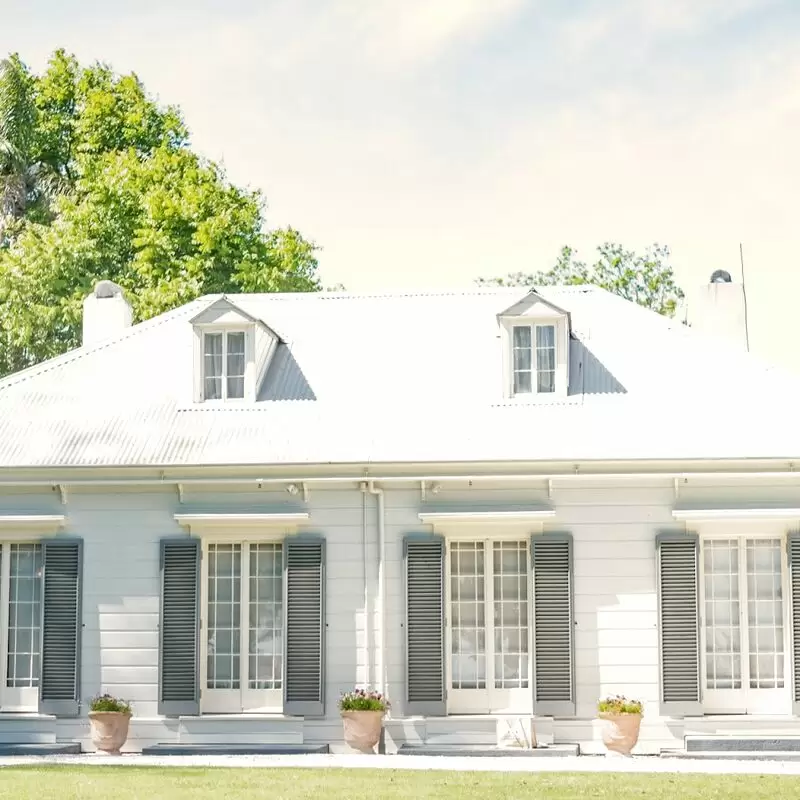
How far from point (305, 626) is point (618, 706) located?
4025mm

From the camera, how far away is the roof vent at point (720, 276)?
74.2 ft

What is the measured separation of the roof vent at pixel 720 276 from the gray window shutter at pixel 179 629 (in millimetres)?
8993

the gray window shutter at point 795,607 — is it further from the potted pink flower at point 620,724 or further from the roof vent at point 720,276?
the roof vent at point 720,276

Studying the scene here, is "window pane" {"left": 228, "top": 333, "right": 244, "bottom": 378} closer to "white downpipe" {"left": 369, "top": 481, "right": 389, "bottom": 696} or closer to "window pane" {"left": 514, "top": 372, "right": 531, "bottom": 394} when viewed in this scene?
"white downpipe" {"left": 369, "top": 481, "right": 389, "bottom": 696}

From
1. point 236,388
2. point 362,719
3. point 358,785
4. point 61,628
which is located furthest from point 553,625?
point 61,628

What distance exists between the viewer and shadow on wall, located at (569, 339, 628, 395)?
20.2m

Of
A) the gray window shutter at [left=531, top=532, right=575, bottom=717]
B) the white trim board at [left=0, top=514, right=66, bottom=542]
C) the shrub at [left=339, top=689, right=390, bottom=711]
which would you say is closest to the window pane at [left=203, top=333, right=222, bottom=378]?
the white trim board at [left=0, top=514, right=66, bottom=542]

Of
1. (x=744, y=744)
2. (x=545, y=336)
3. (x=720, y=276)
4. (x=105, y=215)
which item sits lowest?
(x=744, y=744)

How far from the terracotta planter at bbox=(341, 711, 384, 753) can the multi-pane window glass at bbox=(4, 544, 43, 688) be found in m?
4.26

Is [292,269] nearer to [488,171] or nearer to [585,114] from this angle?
[488,171]

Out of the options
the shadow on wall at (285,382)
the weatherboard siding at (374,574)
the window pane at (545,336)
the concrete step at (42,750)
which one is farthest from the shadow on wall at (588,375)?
the concrete step at (42,750)

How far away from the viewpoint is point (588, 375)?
20500mm

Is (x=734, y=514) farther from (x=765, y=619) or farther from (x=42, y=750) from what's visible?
(x=42, y=750)

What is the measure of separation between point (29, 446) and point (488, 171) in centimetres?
1056
